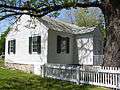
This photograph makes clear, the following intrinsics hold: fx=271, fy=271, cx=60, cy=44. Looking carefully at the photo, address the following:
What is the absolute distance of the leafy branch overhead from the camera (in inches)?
668

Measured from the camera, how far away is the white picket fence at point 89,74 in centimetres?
1460

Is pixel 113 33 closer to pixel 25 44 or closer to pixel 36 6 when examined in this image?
pixel 36 6

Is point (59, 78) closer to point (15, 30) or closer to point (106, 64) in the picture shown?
point (106, 64)

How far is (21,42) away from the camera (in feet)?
89.2

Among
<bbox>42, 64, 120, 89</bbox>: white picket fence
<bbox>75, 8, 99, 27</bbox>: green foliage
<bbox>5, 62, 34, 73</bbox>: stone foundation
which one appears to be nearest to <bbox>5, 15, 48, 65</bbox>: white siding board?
<bbox>5, 62, 34, 73</bbox>: stone foundation

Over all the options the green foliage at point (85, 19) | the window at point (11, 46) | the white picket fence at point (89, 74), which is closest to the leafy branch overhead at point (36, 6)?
the white picket fence at point (89, 74)

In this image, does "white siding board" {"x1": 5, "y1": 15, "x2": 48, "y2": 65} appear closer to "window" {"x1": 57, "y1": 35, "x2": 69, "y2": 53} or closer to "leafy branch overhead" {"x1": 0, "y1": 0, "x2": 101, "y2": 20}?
"window" {"x1": 57, "y1": 35, "x2": 69, "y2": 53}

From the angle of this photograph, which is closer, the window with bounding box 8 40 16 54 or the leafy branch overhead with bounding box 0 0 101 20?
the leafy branch overhead with bounding box 0 0 101 20

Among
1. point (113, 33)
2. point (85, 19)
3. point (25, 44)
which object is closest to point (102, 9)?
point (113, 33)

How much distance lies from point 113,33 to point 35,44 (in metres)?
10.2

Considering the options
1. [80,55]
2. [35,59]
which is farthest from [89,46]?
[35,59]

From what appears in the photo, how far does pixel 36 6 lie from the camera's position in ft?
58.9

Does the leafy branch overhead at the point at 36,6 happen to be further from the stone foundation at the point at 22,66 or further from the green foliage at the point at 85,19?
the green foliage at the point at 85,19

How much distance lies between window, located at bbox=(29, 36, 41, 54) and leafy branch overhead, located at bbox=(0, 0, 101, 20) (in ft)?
21.5
